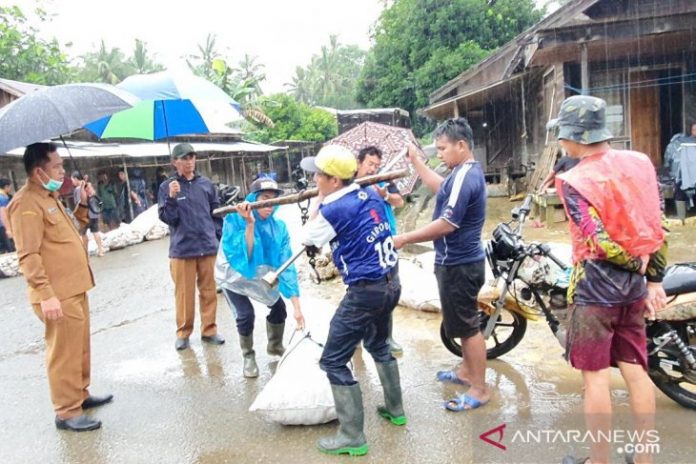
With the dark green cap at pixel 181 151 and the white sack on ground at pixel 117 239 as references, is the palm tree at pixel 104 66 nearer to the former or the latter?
the white sack on ground at pixel 117 239

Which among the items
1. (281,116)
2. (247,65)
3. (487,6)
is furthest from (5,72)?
(247,65)

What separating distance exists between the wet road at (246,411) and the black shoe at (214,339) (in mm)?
85

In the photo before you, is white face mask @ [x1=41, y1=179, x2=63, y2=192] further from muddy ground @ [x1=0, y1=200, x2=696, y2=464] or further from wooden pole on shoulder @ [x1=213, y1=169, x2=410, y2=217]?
muddy ground @ [x1=0, y1=200, x2=696, y2=464]

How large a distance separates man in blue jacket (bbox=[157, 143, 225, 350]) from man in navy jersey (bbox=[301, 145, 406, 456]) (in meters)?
2.15

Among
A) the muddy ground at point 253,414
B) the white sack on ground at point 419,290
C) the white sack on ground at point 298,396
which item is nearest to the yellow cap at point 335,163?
the white sack on ground at point 298,396

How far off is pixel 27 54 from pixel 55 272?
79.9 ft

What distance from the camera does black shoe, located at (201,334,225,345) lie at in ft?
16.6

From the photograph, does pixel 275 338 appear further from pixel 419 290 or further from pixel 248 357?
pixel 419 290

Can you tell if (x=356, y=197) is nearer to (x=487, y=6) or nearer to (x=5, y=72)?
(x=487, y=6)

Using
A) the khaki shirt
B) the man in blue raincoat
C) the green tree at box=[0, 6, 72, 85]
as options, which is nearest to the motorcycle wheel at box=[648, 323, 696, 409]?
the man in blue raincoat

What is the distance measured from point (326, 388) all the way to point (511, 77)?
10.9 meters

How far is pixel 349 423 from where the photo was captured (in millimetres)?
3008

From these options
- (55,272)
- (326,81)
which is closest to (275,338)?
(55,272)

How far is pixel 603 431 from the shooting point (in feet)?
8.08
